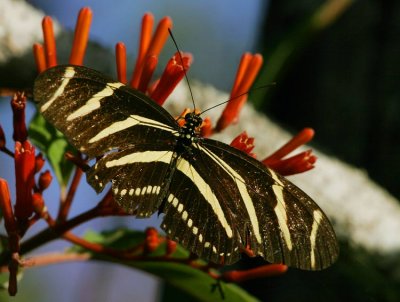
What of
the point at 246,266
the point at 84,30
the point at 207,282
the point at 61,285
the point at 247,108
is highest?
the point at 84,30

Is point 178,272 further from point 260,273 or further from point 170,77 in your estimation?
point 170,77

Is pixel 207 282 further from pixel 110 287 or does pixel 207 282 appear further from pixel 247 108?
pixel 110 287

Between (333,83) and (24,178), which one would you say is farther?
(333,83)

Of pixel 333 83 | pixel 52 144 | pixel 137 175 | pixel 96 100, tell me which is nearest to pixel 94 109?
pixel 96 100

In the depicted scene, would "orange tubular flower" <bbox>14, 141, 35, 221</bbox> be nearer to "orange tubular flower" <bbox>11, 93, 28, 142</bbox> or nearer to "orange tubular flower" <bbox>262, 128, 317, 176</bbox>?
"orange tubular flower" <bbox>11, 93, 28, 142</bbox>

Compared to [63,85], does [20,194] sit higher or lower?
lower

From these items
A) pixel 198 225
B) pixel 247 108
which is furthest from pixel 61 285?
pixel 198 225

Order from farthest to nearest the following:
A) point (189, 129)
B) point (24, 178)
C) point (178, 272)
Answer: point (178, 272) < point (189, 129) < point (24, 178)
